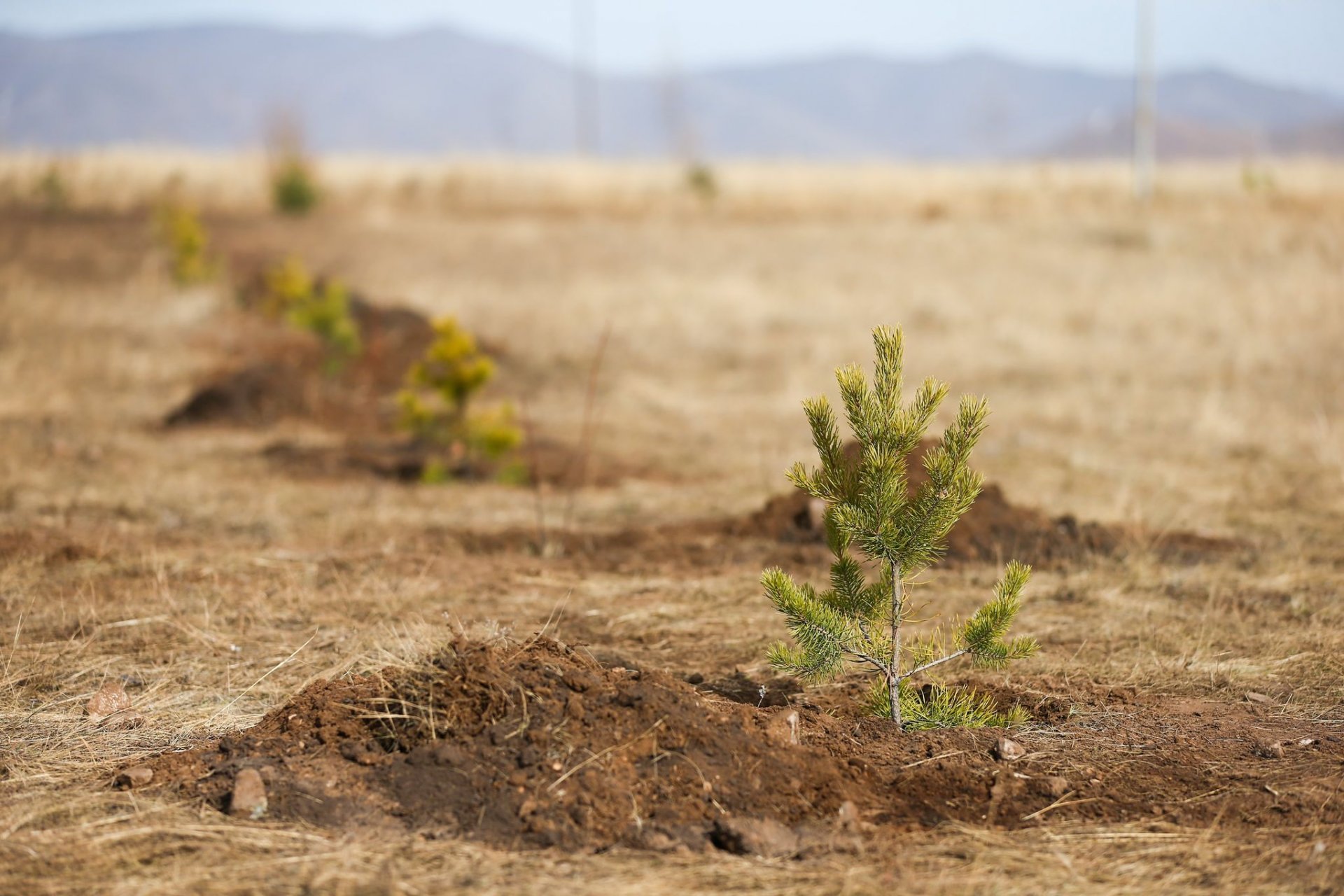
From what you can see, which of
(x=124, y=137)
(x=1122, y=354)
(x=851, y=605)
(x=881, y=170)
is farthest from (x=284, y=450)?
(x=124, y=137)

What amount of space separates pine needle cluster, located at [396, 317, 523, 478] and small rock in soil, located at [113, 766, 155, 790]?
4121 mm

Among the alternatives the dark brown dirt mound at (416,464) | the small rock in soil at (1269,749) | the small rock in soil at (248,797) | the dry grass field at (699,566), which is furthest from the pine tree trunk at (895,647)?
the dark brown dirt mound at (416,464)

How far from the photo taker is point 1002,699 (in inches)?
144

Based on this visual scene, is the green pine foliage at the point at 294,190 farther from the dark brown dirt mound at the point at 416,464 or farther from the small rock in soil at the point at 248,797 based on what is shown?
the small rock in soil at the point at 248,797

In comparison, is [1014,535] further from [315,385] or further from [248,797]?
[315,385]

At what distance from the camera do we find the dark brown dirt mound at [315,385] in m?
9.41

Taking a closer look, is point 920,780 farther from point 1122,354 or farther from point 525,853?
point 1122,354

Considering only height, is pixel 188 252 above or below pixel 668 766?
above

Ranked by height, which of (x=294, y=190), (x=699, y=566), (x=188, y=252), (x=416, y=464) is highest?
(x=294, y=190)

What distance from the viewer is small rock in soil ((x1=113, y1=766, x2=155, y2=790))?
3049 millimetres

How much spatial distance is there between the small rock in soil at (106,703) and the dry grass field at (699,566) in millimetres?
38

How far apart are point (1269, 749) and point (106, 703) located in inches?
137

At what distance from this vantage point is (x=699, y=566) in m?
5.46

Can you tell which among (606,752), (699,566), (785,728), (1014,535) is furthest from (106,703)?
(1014,535)
